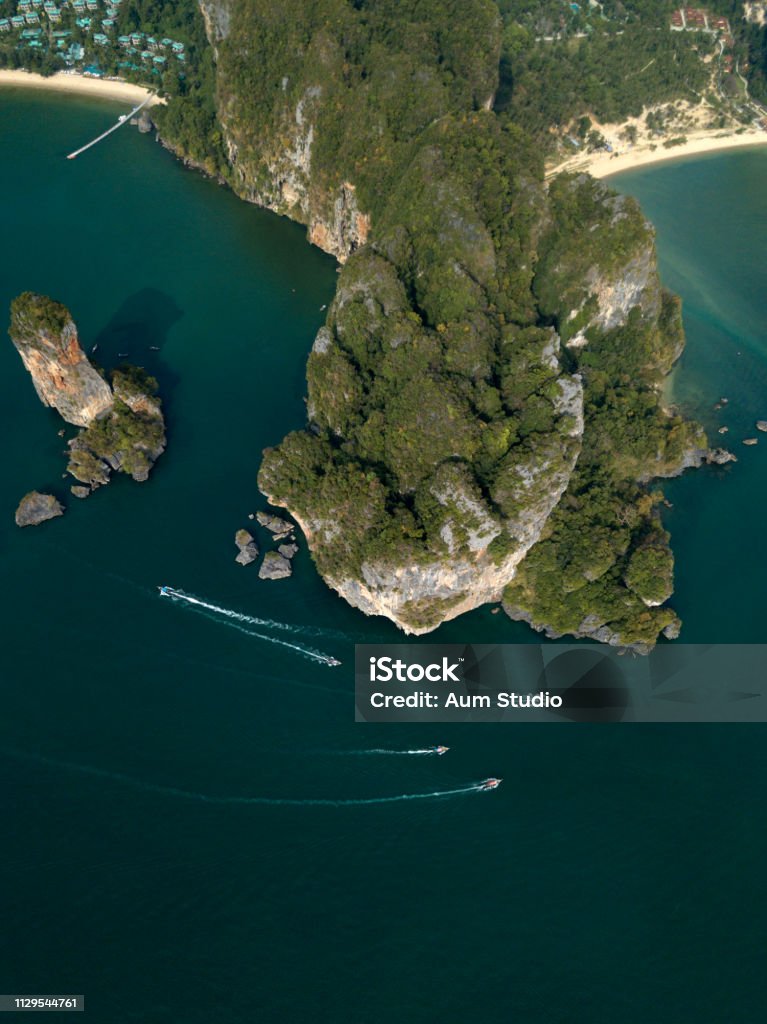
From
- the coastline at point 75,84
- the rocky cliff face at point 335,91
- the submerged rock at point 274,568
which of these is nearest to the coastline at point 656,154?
the rocky cliff face at point 335,91

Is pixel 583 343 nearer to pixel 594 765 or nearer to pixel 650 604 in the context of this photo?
pixel 650 604

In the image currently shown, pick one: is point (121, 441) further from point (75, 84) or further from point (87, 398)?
point (75, 84)

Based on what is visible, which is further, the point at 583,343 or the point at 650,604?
the point at 583,343

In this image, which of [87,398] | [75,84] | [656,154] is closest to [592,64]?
[656,154]

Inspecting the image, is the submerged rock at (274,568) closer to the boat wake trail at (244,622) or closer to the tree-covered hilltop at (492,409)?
the tree-covered hilltop at (492,409)

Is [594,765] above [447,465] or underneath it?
underneath

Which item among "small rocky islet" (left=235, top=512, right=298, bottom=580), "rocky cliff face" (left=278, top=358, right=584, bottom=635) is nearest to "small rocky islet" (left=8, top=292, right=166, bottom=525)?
"small rocky islet" (left=235, top=512, right=298, bottom=580)

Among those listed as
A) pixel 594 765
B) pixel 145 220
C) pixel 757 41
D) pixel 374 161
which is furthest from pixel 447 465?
pixel 757 41

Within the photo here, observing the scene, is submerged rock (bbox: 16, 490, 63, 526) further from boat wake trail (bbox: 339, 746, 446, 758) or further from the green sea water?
boat wake trail (bbox: 339, 746, 446, 758)
